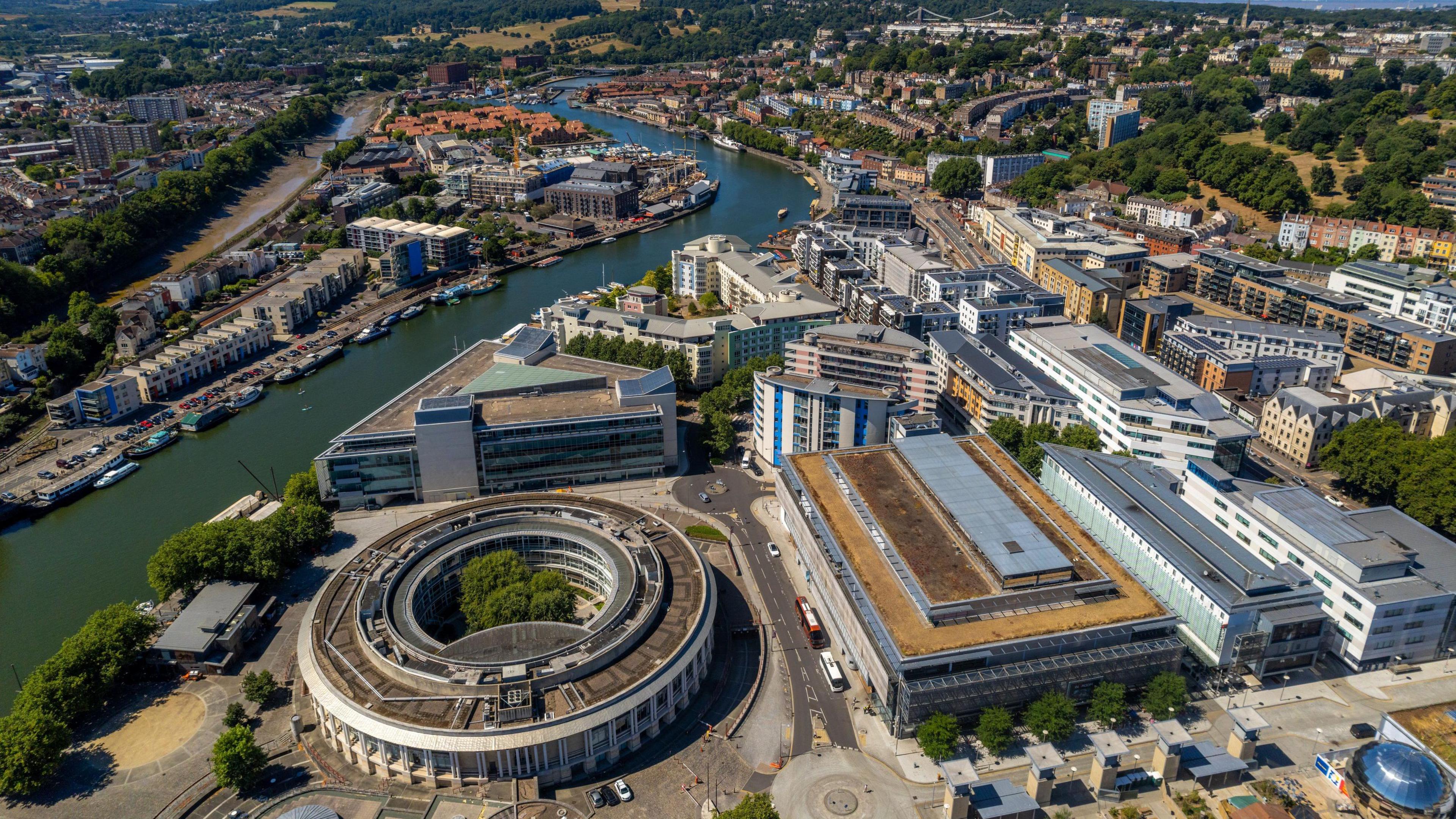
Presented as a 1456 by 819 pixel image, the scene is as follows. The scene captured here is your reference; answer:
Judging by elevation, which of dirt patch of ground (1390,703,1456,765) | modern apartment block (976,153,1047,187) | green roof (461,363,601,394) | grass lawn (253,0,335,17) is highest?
grass lawn (253,0,335,17)

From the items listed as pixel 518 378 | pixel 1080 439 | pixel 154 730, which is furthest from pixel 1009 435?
pixel 154 730

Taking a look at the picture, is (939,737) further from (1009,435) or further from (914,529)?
(1009,435)

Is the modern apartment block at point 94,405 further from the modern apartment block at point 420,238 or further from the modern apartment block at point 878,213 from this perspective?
the modern apartment block at point 878,213

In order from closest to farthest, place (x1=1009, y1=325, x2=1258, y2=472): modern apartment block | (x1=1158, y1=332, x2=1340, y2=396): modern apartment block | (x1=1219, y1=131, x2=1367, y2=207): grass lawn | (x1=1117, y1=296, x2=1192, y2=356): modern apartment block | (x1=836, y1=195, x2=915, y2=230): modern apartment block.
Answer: (x1=1009, y1=325, x2=1258, y2=472): modern apartment block, (x1=1158, y1=332, x2=1340, y2=396): modern apartment block, (x1=1117, y1=296, x2=1192, y2=356): modern apartment block, (x1=1219, y1=131, x2=1367, y2=207): grass lawn, (x1=836, y1=195, x2=915, y2=230): modern apartment block

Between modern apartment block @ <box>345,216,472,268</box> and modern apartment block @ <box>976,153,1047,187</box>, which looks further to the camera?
modern apartment block @ <box>976,153,1047,187</box>

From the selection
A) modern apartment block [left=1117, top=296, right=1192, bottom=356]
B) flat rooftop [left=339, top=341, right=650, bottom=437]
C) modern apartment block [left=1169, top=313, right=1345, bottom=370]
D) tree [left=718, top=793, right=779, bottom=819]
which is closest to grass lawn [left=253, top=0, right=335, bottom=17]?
flat rooftop [left=339, top=341, right=650, bottom=437]

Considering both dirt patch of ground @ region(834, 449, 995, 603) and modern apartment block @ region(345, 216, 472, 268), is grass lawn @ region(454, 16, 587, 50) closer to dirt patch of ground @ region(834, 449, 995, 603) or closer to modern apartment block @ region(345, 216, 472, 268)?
modern apartment block @ region(345, 216, 472, 268)

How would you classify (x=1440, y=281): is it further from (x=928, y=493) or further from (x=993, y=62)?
(x=993, y=62)
